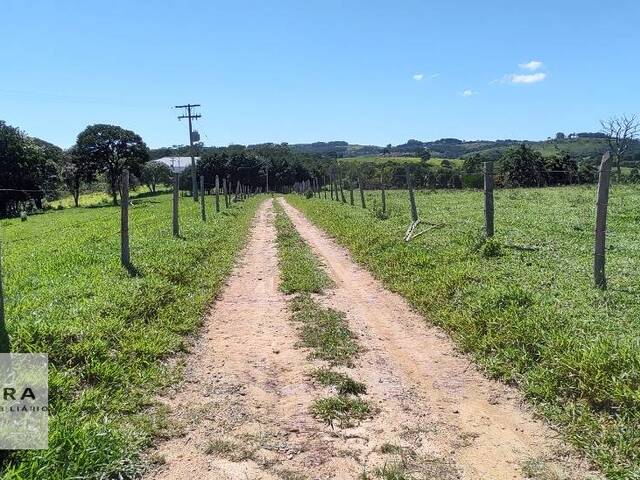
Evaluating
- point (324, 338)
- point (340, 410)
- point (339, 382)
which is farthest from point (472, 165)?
point (340, 410)

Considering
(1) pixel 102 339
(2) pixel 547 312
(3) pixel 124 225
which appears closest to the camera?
(1) pixel 102 339

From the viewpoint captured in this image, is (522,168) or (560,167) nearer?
(522,168)

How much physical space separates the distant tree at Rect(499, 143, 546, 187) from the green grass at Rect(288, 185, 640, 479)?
52321 mm

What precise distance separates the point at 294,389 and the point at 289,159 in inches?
4103

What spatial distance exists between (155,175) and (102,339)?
95953 millimetres

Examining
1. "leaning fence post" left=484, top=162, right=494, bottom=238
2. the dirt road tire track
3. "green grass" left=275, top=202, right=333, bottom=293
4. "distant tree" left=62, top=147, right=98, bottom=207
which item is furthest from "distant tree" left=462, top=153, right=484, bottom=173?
"distant tree" left=62, top=147, right=98, bottom=207

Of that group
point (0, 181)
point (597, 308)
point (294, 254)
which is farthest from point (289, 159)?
point (597, 308)

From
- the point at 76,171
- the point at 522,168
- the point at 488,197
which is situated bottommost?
the point at 488,197

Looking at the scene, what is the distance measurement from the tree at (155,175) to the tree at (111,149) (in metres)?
23.7

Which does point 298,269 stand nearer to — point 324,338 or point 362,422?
point 324,338

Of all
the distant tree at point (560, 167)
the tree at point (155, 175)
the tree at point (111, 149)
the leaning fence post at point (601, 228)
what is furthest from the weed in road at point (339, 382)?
the tree at point (155, 175)

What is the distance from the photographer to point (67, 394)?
5.22 m

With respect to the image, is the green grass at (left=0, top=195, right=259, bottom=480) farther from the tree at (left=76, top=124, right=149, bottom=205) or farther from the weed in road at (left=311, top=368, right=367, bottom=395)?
the tree at (left=76, top=124, right=149, bottom=205)

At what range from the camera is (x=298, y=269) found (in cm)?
1205
